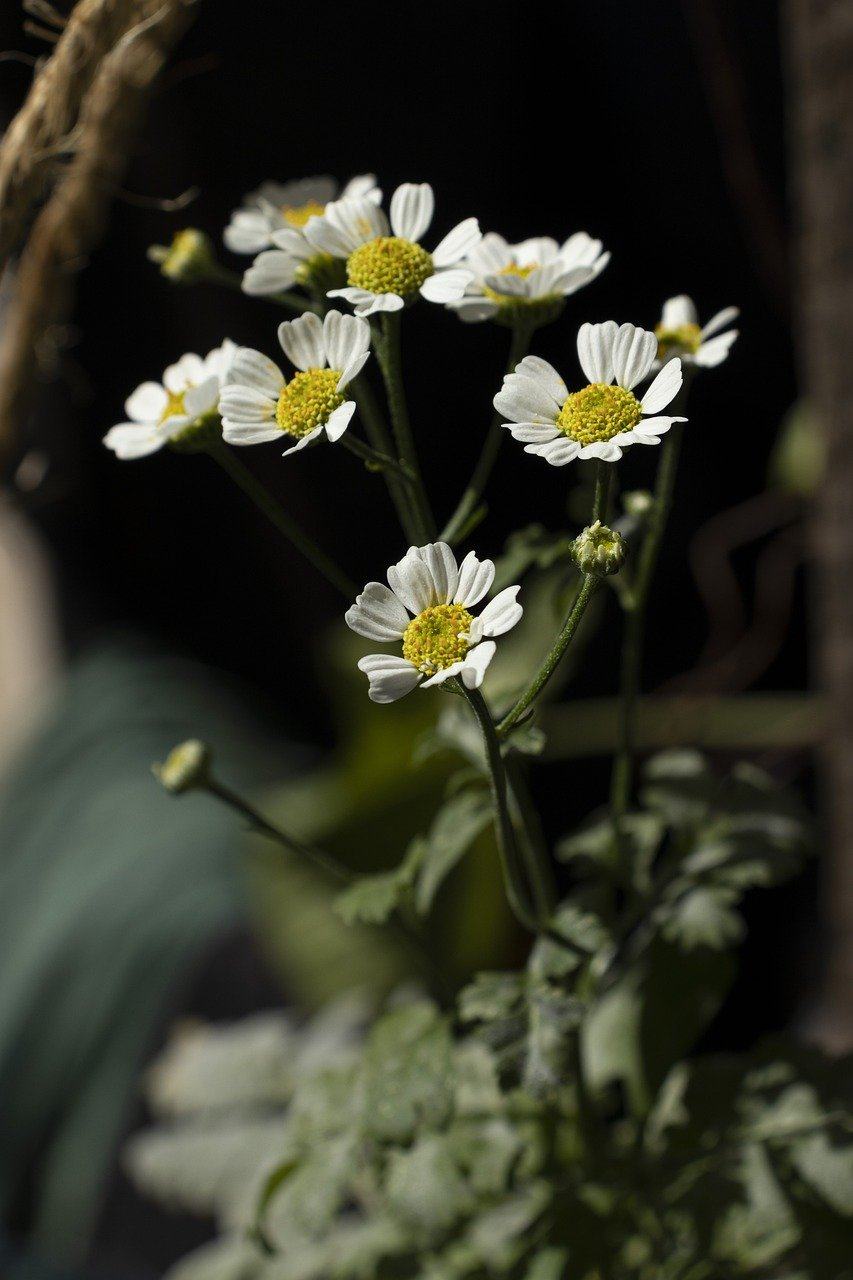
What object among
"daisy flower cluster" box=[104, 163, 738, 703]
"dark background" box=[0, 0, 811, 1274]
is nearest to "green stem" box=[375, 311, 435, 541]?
"daisy flower cluster" box=[104, 163, 738, 703]

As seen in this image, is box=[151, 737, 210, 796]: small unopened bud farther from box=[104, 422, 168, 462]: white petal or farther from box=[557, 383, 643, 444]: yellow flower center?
box=[557, 383, 643, 444]: yellow flower center

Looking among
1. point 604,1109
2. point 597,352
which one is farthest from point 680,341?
point 604,1109

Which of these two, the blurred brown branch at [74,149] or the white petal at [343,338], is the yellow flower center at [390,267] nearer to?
the white petal at [343,338]

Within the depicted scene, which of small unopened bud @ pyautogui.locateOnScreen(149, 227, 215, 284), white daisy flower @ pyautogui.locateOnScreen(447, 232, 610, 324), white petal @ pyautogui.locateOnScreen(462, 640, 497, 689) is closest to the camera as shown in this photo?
white petal @ pyautogui.locateOnScreen(462, 640, 497, 689)

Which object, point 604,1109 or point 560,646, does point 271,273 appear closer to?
point 560,646

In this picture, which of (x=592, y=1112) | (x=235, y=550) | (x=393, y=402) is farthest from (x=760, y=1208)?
(x=235, y=550)

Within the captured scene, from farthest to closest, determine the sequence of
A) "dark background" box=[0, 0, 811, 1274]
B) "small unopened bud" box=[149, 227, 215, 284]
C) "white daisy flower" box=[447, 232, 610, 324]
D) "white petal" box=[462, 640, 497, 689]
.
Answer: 1. "dark background" box=[0, 0, 811, 1274]
2. "small unopened bud" box=[149, 227, 215, 284]
3. "white daisy flower" box=[447, 232, 610, 324]
4. "white petal" box=[462, 640, 497, 689]

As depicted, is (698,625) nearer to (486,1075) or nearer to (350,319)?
(486,1075)
